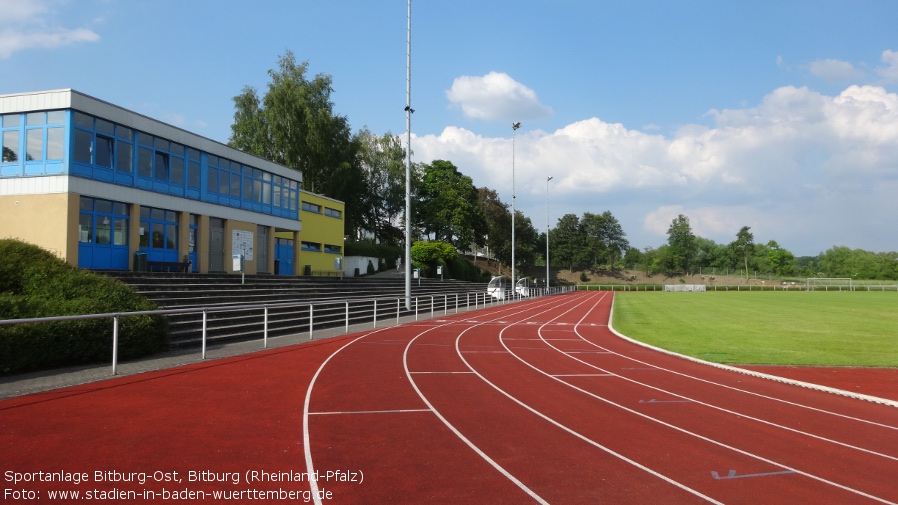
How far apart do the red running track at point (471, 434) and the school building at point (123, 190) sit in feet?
40.5

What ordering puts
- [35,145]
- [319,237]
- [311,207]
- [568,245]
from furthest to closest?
[568,245] → [319,237] → [311,207] → [35,145]

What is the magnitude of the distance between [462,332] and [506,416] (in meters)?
12.4

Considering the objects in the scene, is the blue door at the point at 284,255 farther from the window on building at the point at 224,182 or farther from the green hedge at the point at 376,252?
the green hedge at the point at 376,252

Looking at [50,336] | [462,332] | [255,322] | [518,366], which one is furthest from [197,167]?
[518,366]

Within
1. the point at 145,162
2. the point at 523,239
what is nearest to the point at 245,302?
the point at 145,162

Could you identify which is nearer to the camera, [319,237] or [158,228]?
[158,228]

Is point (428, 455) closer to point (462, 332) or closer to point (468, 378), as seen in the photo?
point (468, 378)

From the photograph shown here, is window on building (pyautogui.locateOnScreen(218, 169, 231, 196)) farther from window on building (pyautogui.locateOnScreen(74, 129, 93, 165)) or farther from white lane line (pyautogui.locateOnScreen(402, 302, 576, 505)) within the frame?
white lane line (pyautogui.locateOnScreen(402, 302, 576, 505))

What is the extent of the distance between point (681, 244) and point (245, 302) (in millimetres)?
125920

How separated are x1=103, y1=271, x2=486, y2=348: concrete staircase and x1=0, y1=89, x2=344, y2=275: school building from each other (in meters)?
2.07

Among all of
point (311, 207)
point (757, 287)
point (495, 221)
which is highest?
point (495, 221)

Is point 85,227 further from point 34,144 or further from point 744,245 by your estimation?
point 744,245

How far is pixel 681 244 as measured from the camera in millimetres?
130500

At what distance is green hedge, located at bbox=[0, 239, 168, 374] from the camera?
31.9 ft
